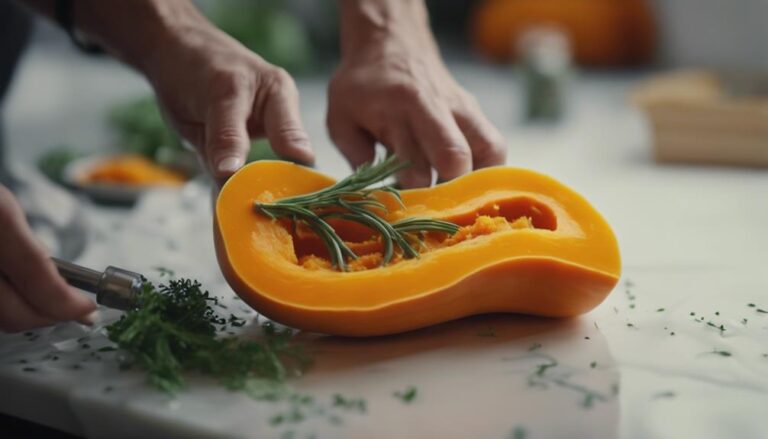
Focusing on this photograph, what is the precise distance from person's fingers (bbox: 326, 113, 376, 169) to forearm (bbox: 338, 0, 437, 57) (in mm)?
119

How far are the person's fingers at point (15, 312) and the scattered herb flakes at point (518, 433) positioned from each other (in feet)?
1.54

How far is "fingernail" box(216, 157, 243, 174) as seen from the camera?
3.42 feet

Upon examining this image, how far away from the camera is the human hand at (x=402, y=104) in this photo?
1187mm

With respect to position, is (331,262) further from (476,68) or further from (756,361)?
(476,68)

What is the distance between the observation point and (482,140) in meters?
1.22

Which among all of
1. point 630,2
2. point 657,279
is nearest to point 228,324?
point 657,279

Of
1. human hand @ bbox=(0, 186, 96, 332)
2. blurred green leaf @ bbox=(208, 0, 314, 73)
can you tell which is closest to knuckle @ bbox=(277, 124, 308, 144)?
human hand @ bbox=(0, 186, 96, 332)

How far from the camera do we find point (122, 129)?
213cm

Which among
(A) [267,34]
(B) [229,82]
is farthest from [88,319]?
(A) [267,34]

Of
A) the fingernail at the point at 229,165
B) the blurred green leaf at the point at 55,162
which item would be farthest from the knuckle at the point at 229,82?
the blurred green leaf at the point at 55,162

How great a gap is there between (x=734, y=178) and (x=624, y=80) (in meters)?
1.06

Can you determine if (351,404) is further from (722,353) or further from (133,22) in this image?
(133,22)

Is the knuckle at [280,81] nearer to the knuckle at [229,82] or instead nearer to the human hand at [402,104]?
the knuckle at [229,82]

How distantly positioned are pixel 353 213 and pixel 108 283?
0.90ft
